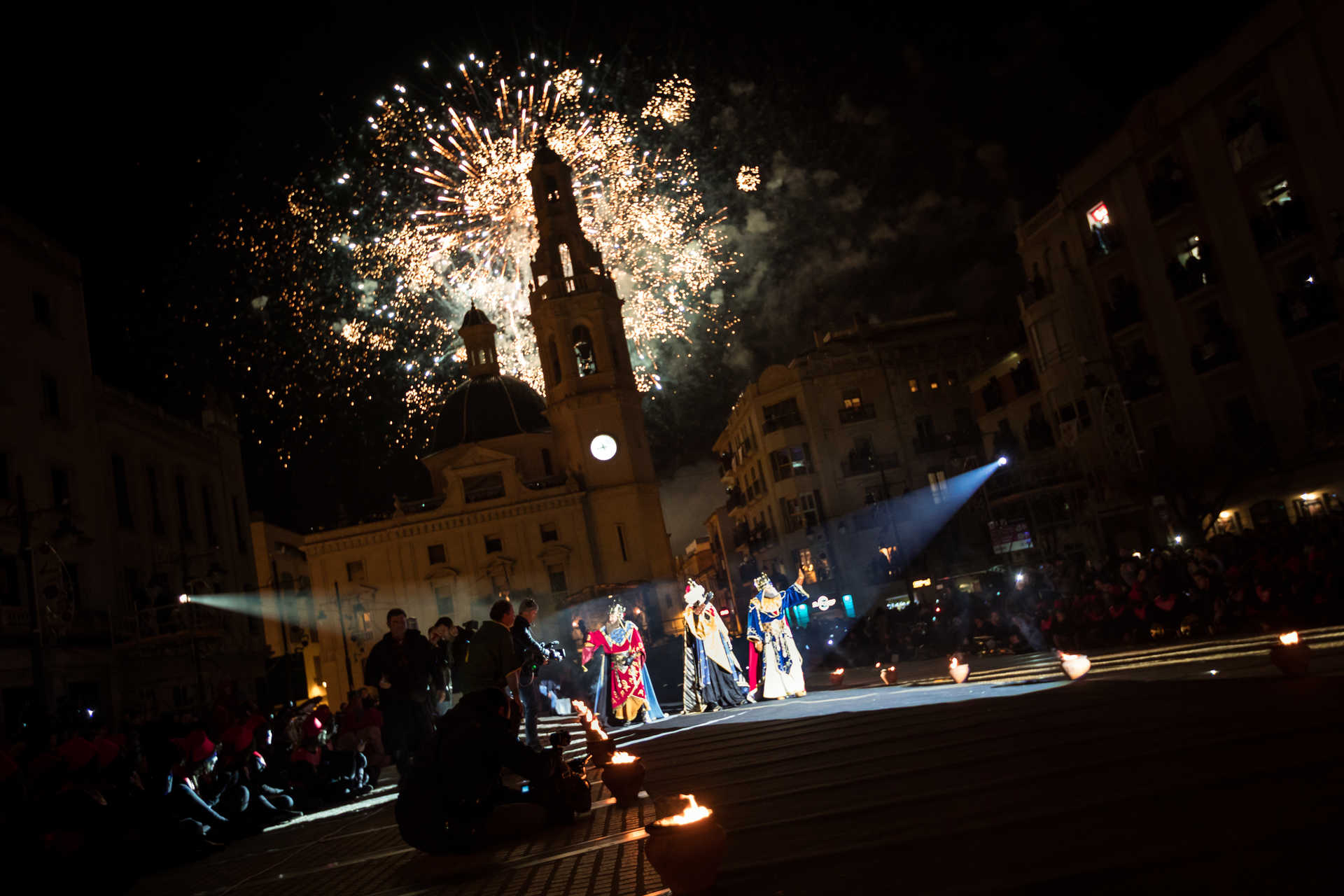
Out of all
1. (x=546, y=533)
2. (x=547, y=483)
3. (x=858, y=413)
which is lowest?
(x=546, y=533)

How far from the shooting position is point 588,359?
203 feet

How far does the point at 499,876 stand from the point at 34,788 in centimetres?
429

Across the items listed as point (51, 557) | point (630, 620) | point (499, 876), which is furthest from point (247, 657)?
point (499, 876)

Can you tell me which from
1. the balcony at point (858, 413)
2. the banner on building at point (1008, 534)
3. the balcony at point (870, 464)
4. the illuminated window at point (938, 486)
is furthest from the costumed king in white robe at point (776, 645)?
the balcony at point (858, 413)

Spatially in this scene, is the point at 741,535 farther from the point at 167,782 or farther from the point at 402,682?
the point at 167,782

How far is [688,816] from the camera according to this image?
452 cm

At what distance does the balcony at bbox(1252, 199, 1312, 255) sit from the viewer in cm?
2561

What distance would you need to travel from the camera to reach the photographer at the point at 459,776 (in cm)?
664

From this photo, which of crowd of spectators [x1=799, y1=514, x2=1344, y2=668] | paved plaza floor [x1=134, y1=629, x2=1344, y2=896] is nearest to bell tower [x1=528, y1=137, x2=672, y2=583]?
crowd of spectators [x1=799, y1=514, x2=1344, y2=668]

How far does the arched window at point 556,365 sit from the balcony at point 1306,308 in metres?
40.6

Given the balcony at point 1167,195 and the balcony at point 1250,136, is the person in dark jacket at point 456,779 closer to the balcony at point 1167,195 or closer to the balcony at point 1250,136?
the balcony at point 1250,136

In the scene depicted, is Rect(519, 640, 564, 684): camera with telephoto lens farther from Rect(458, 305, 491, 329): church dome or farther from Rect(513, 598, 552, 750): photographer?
Rect(458, 305, 491, 329): church dome

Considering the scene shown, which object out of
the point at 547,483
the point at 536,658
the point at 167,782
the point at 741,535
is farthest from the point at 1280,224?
the point at 547,483

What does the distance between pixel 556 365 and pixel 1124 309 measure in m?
35.4
